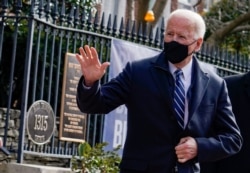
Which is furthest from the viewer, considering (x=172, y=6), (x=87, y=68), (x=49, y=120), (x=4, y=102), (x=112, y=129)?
(x=172, y=6)

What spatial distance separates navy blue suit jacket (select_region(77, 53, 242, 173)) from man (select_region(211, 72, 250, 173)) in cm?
60

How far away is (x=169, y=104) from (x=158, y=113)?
75mm

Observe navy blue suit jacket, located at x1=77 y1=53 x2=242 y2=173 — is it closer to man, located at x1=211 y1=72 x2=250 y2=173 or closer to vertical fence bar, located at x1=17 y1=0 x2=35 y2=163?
man, located at x1=211 y1=72 x2=250 y2=173

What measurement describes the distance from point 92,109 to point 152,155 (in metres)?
0.39

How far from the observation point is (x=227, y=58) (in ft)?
38.4

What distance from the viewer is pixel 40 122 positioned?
8.78m

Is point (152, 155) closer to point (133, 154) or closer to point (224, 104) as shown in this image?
point (133, 154)

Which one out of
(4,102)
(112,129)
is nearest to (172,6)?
(4,102)

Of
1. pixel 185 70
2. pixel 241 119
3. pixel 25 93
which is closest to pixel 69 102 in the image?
pixel 25 93

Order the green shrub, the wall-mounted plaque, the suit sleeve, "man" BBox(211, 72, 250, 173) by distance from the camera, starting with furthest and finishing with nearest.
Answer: the wall-mounted plaque, the green shrub, "man" BBox(211, 72, 250, 173), the suit sleeve

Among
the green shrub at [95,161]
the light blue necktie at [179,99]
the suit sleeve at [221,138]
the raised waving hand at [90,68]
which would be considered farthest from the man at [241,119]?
the green shrub at [95,161]

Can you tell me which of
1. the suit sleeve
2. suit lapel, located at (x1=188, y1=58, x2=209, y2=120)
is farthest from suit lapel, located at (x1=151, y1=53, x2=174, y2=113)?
the suit sleeve

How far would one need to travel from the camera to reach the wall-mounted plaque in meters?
8.66

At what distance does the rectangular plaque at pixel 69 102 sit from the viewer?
30.0 feet
